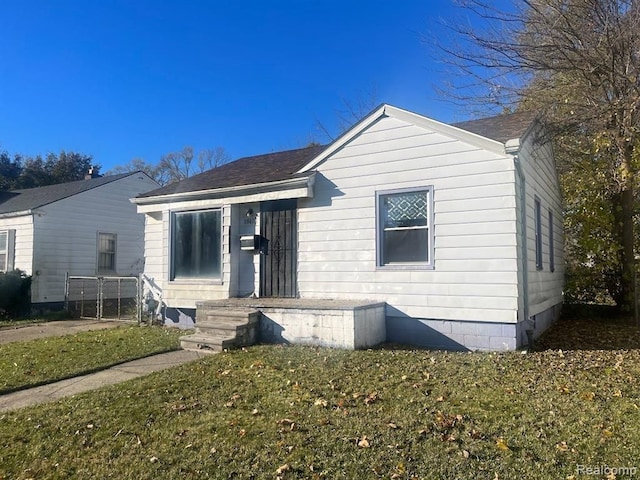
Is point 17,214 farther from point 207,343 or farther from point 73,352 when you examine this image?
point 207,343

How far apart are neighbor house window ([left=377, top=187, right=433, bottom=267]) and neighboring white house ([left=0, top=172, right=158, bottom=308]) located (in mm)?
11496

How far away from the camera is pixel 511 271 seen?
6.98 m

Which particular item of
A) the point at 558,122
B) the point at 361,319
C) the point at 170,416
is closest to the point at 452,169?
the point at 361,319

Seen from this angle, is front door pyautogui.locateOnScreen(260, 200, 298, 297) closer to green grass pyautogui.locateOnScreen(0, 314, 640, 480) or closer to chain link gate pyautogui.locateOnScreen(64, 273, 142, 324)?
green grass pyautogui.locateOnScreen(0, 314, 640, 480)

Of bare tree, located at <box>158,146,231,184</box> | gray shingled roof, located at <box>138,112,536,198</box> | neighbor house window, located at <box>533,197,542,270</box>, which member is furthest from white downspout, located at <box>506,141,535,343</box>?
bare tree, located at <box>158,146,231,184</box>

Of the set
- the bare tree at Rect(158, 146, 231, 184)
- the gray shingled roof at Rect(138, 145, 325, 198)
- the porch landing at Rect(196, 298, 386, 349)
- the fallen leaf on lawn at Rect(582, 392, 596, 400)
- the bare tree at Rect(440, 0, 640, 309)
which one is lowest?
the fallen leaf on lawn at Rect(582, 392, 596, 400)

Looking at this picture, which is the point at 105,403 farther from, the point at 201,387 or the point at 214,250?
the point at 214,250

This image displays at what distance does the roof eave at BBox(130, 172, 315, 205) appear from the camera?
348 inches

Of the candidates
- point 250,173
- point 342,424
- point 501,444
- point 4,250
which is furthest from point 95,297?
point 501,444

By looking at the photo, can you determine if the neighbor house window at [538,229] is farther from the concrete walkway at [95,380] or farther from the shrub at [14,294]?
the shrub at [14,294]

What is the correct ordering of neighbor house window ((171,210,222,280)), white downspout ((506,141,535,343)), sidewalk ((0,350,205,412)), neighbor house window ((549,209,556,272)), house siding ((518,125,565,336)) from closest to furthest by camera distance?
sidewalk ((0,350,205,412)) < white downspout ((506,141,535,343)) < house siding ((518,125,565,336)) < neighbor house window ((171,210,222,280)) < neighbor house window ((549,209,556,272))

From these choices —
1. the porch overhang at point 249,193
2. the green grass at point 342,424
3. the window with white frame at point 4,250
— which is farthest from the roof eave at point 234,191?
the window with white frame at point 4,250

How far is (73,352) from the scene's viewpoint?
7477 mm

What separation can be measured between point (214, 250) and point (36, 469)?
21.8 feet
